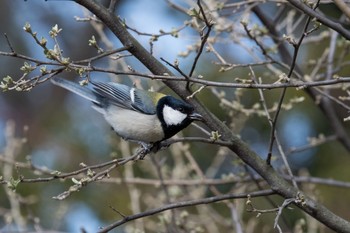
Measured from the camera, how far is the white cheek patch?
3088 millimetres

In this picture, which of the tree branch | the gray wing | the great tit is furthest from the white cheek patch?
the tree branch

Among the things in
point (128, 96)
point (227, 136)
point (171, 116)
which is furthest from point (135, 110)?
point (227, 136)

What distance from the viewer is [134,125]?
3291 mm

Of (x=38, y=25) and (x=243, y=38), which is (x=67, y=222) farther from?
(x=38, y=25)

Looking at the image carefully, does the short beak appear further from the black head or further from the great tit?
the great tit

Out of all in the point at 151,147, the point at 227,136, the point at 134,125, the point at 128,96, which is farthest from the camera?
the point at 128,96

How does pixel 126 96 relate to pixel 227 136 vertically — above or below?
above

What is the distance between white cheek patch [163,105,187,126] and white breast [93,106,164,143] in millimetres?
49

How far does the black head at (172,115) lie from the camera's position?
9.90 feet

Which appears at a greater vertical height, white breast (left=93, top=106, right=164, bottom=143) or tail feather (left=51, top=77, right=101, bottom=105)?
tail feather (left=51, top=77, right=101, bottom=105)

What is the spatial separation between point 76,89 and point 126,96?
0.25 metres

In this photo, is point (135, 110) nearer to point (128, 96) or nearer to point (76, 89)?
point (128, 96)

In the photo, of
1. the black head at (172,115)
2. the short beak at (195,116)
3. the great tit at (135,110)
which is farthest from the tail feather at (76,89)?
the short beak at (195,116)

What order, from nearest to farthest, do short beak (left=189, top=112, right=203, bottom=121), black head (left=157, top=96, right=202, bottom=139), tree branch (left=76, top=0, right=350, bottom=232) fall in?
tree branch (left=76, top=0, right=350, bottom=232)
short beak (left=189, top=112, right=203, bottom=121)
black head (left=157, top=96, right=202, bottom=139)
